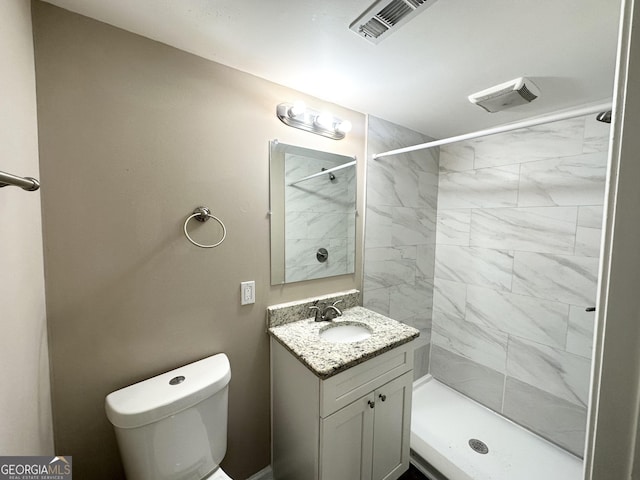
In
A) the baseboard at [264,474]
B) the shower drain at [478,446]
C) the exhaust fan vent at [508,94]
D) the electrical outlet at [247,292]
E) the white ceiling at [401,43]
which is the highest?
the white ceiling at [401,43]

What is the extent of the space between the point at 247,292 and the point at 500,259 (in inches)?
74.9

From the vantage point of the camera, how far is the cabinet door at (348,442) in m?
1.08

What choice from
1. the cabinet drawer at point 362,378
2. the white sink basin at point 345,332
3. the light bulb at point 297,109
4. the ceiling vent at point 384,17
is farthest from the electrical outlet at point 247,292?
the ceiling vent at point 384,17

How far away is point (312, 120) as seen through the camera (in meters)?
1.44

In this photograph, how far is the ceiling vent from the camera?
0.83 m

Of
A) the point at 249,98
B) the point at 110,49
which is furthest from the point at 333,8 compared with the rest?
the point at 110,49

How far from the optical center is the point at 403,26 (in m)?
0.94

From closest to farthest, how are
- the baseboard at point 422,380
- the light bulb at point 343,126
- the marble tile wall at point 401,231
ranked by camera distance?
the light bulb at point 343,126 < the marble tile wall at point 401,231 < the baseboard at point 422,380

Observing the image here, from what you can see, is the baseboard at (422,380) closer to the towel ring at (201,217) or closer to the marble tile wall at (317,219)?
the marble tile wall at (317,219)

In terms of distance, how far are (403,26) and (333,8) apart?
0.28m

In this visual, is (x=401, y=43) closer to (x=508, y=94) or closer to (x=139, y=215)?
(x=508, y=94)

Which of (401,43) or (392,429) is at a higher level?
(401,43)

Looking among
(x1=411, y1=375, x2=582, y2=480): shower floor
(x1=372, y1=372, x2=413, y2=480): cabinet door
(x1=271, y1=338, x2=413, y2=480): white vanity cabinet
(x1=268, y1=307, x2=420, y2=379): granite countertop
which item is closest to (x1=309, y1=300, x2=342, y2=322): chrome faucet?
(x1=268, y1=307, x2=420, y2=379): granite countertop

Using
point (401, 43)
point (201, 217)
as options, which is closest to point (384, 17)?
point (401, 43)
